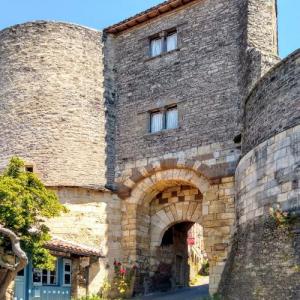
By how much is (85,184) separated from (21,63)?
457cm

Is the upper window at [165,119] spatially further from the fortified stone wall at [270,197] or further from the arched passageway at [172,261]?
the fortified stone wall at [270,197]

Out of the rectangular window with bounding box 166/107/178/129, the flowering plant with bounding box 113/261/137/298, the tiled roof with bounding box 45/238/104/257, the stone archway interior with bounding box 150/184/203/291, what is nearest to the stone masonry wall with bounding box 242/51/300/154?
the rectangular window with bounding box 166/107/178/129

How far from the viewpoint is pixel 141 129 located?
62.4 ft

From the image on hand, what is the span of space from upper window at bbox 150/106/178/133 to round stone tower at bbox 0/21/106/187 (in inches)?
67.8

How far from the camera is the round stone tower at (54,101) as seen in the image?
18719 millimetres

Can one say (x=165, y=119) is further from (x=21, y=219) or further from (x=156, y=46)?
(x=21, y=219)

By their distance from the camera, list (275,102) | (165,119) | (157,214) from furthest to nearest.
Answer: (157,214), (165,119), (275,102)

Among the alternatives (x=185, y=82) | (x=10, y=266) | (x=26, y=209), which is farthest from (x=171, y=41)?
(x=10, y=266)

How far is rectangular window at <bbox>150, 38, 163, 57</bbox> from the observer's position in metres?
19.5

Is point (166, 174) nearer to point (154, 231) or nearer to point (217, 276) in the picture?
point (154, 231)

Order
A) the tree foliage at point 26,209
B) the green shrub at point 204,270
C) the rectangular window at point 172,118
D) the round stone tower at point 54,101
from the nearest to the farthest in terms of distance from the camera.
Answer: the tree foliage at point 26,209 < the rectangular window at point 172,118 < the round stone tower at point 54,101 < the green shrub at point 204,270

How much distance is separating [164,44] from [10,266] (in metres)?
8.83

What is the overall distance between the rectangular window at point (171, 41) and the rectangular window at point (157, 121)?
208 centimetres

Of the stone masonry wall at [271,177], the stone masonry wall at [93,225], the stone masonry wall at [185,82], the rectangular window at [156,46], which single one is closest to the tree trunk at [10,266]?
the stone masonry wall at [93,225]
